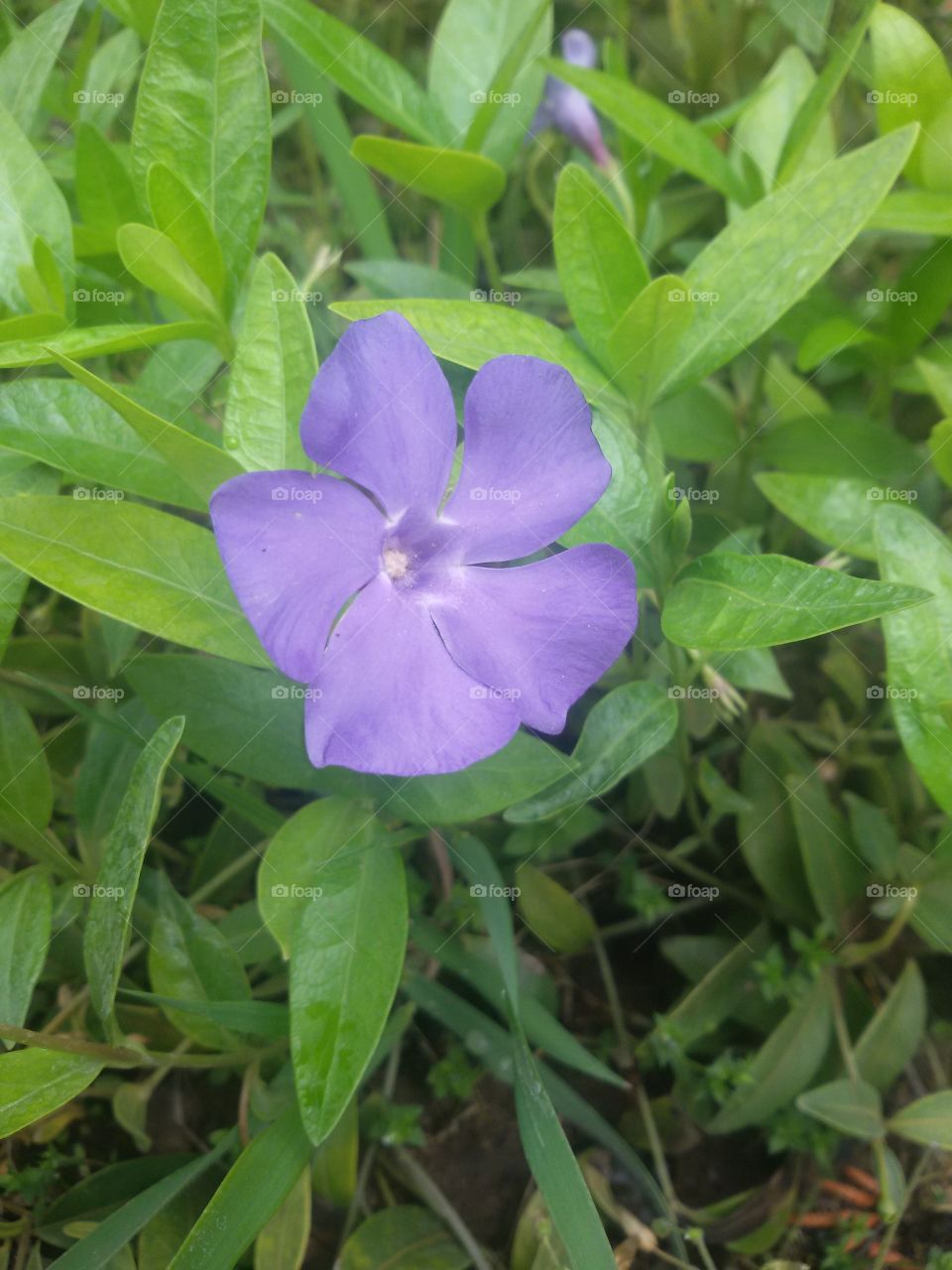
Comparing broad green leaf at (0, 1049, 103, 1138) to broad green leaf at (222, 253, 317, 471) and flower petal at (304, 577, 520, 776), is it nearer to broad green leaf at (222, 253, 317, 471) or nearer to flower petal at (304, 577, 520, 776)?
flower petal at (304, 577, 520, 776)

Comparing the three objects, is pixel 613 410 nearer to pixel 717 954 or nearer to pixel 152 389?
pixel 152 389

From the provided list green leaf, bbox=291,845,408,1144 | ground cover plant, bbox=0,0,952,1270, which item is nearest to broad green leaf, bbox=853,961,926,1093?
ground cover plant, bbox=0,0,952,1270

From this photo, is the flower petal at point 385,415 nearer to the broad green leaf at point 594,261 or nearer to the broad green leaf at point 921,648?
the broad green leaf at point 594,261

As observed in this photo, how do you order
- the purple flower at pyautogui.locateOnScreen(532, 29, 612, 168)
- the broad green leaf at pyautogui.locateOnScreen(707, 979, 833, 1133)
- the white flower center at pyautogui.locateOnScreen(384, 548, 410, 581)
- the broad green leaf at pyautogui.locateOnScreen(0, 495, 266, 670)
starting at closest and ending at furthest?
the broad green leaf at pyautogui.locateOnScreen(0, 495, 266, 670) < the white flower center at pyautogui.locateOnScreen(384, 548, 410, 581) < the broad green leaf at pyautogui.locateOnScreen(707, 979, 833, 1133) < the purple flower at pyautogui.locateOnScreen(532, 29, 612, 168)

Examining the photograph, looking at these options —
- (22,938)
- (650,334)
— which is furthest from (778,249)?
(22,938)

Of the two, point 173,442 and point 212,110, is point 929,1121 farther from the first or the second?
point 212,110

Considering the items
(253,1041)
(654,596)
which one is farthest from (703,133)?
(253,1041)

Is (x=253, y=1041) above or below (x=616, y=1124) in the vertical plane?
above
